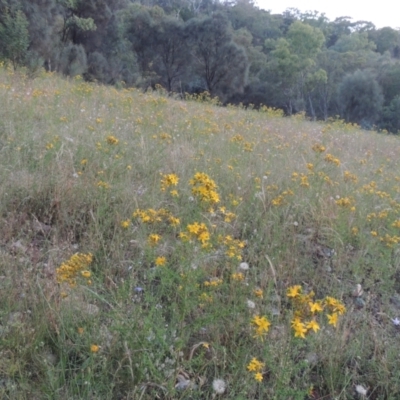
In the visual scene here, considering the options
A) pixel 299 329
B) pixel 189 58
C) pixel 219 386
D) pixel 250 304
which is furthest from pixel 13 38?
pixel 189 58

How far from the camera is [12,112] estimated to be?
3.87 metres

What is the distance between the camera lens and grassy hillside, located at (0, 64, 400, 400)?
1.57 m

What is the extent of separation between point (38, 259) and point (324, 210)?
1.80 meters

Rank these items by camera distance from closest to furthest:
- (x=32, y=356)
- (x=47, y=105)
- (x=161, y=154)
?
(x=32, y=356), (x=161, y=154), (x=47, y=105)

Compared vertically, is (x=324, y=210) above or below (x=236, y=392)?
above

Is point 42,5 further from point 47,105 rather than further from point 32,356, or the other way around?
point 32,356

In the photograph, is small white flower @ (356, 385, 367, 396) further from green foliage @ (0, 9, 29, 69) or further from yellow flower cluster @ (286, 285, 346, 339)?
green foliage @ (0, 9, 29, 69)

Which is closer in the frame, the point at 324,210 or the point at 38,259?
the point at 38,259

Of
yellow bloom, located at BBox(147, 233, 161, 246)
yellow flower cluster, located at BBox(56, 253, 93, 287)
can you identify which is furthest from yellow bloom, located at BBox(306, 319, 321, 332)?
yellow flower cluster, located at BBox(56, 253, 93, 287)

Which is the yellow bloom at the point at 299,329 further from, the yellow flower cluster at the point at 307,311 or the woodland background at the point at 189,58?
the woodland background at the point at 189,58

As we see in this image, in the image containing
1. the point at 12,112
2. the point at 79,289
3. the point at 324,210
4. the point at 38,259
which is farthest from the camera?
the point at 12,112

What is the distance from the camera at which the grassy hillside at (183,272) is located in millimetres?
1567

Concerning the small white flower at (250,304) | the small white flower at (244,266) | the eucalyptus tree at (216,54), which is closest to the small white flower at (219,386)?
the small white flower at (250,304)

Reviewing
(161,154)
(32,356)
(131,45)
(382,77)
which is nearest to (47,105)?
(161,154)
